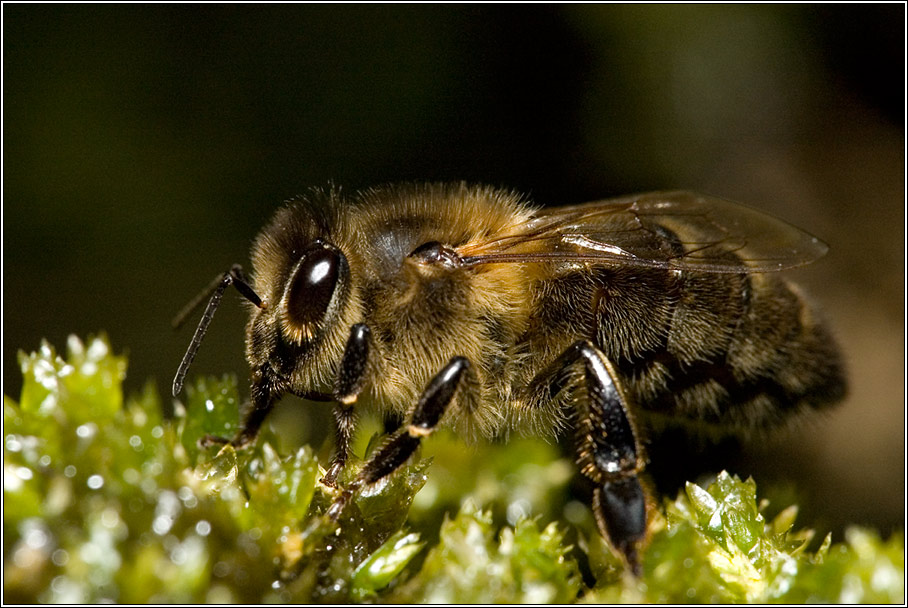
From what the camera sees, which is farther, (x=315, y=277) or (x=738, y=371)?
(x=738, y=371)

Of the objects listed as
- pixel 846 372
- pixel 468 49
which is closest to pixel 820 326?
pixel 846 372

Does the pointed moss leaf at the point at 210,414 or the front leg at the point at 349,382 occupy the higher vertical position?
the front leg at the point at 349,382

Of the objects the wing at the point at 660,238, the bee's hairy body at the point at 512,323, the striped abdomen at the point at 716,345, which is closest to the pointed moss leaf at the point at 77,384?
the bee's hairy body at the point at 512,323

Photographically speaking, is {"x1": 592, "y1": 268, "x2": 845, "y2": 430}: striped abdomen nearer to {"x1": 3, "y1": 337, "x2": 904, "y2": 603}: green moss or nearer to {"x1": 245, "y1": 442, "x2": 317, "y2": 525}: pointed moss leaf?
{"x1": 3, "y1": 337, "x2": 904, "y2": 603}: green moss

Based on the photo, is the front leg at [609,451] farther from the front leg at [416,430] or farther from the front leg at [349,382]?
the front leg at [349,382]

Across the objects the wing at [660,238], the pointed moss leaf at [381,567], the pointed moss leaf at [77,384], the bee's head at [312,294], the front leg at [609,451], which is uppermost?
the wing at [660,238]

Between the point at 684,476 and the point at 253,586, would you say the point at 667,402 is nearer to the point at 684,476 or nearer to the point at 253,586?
the point at 684,476
